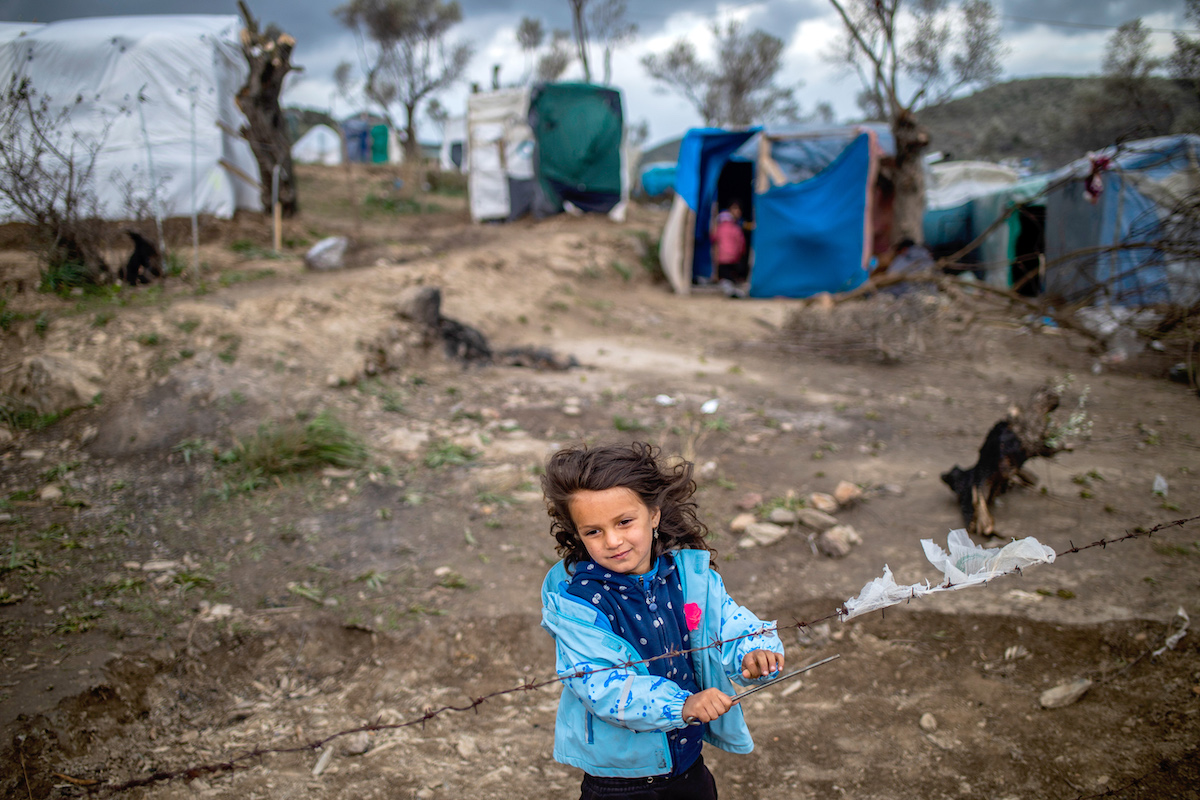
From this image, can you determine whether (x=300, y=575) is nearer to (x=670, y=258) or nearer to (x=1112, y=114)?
(x=670, y=258)

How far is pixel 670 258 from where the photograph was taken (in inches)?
407

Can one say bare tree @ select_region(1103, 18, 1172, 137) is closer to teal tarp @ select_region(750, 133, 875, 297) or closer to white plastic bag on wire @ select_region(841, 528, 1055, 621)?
teal tarp @ select_region(750, 133, 875, 297)

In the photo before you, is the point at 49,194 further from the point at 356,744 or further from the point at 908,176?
the point at 908,176

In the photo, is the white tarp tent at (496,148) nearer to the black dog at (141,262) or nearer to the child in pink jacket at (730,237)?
the child in pink jacket at (730,237)

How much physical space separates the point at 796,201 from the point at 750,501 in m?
7.02

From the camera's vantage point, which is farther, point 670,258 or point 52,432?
point 670,258

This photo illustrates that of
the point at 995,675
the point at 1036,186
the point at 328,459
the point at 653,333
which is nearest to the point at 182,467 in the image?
the point at 328,459

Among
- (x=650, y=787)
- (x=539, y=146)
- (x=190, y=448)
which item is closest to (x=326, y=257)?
(x=190, y=448)

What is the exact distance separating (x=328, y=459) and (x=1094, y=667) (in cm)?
353

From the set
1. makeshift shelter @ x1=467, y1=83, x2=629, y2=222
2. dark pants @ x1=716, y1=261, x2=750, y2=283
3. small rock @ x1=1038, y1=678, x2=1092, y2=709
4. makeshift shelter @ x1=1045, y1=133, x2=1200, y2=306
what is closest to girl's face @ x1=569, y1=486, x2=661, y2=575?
small rock @ x1=1038, y1=678, x2=1092, y2=709

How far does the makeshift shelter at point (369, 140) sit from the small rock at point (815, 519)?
2245cm

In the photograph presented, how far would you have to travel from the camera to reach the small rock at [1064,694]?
217cm

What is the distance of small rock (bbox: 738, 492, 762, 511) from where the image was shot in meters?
3.54

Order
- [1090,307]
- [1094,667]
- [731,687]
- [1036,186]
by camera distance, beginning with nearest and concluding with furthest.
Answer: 1. [731,687]
2. [1094,667]
3. [1090,307]
4. [1036,186]
